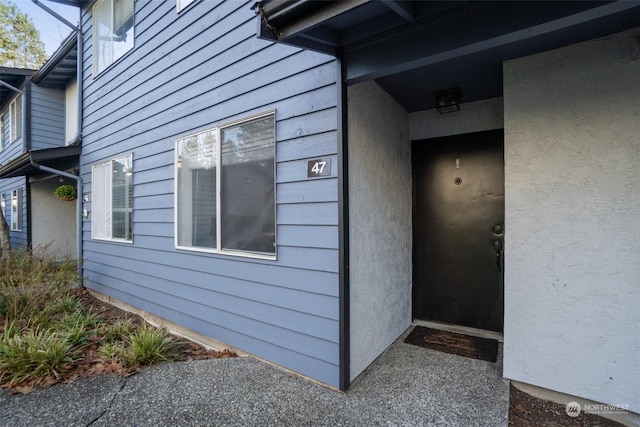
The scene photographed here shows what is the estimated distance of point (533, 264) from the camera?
7.88ft

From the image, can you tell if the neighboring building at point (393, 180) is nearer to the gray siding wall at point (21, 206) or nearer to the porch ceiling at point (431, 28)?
the porch ceiling at point (431, 28)

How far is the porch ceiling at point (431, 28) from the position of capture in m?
1.61

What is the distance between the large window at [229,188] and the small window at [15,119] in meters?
8.86

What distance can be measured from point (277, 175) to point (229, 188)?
0.71m

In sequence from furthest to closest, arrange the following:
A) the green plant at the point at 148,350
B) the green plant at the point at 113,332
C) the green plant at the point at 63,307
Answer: the green plant at the point at 63,307 → the green plant at the point at 113,332 → the green plant at the point at 148,350

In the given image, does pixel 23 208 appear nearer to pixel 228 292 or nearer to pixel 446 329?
pixel 228 292

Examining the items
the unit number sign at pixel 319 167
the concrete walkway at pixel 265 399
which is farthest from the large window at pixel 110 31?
the concrete walkway at pixel 265 399

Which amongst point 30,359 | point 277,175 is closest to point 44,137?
point 30,359

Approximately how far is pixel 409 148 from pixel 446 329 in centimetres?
216

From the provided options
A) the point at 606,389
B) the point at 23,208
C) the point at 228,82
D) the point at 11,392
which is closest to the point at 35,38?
the point at 23,208

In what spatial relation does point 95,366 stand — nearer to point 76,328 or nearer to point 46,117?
point 76,328

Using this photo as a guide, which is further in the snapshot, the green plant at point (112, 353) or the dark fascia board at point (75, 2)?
the dark fascia board at point (75, 2)

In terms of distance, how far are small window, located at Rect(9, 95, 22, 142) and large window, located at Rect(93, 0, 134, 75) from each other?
546 cm

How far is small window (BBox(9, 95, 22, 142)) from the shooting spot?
907 centimetres
